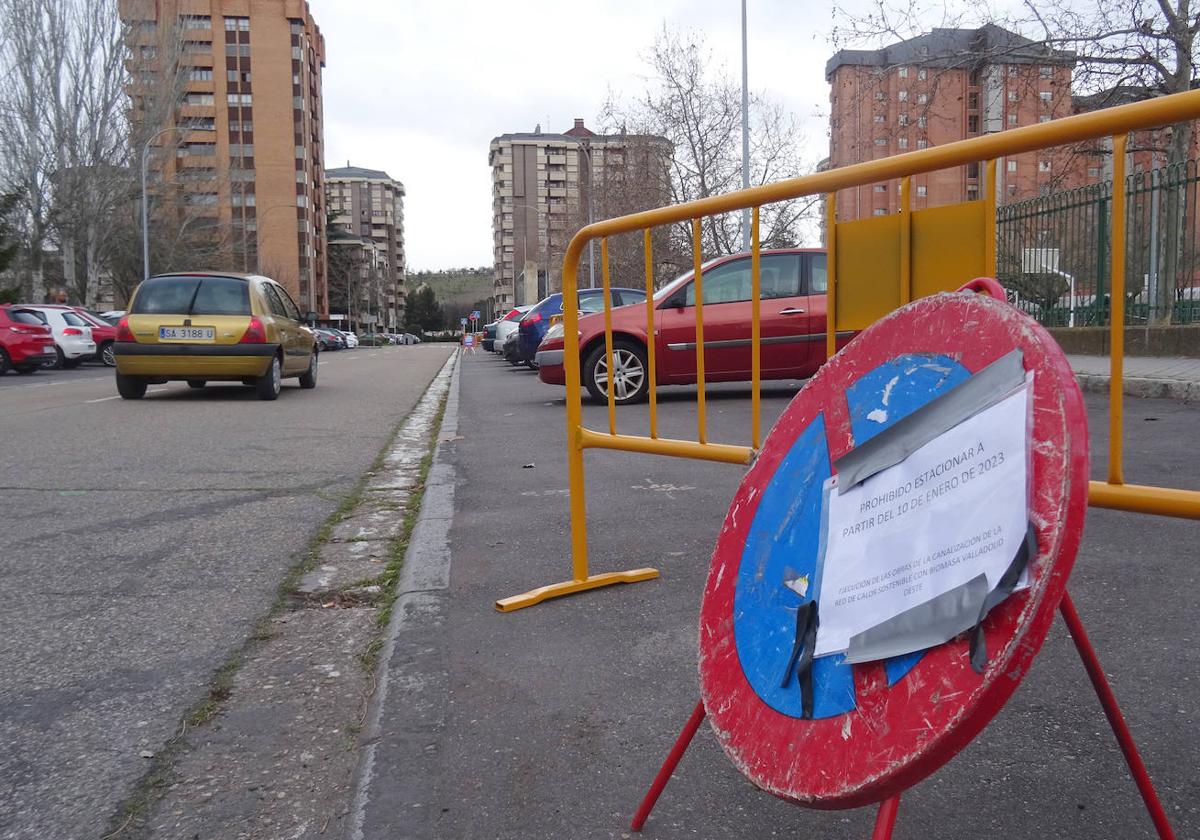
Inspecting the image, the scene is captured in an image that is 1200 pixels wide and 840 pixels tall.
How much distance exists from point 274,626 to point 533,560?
1.07 metres

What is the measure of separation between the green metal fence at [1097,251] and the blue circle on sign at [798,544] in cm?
865

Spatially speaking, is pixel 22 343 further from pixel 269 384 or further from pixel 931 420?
pixel 931 420

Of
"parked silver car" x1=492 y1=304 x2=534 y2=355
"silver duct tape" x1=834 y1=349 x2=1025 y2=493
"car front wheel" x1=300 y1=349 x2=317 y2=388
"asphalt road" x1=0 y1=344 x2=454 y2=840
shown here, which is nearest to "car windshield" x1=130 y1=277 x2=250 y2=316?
"car front wheel" x1=300 y1=349 x2=317 y2=388

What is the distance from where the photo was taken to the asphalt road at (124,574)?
225 centimetres

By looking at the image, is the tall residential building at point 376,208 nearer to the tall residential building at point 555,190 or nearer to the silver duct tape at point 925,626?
the tall residential building at point 555,190

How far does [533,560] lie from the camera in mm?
3895

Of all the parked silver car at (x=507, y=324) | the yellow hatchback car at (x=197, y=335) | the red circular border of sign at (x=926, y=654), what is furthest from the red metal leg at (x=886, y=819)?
the parked silver car at (x=507, y=324)

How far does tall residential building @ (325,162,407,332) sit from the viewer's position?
160 meters

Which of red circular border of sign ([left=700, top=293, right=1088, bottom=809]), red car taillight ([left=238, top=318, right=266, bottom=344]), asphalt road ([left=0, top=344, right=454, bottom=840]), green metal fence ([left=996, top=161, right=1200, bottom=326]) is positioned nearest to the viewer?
red circular border of sign ([left=700, top=293, right=1088, bottom=809])

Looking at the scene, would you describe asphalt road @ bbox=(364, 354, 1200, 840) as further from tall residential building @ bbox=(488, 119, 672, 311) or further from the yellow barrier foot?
tall residential building @ bbox=(488, 119, 672, 311)

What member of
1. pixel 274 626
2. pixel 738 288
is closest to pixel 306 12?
pixel 738 288

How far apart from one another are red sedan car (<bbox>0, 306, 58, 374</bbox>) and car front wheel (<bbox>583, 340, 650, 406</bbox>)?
14.9m

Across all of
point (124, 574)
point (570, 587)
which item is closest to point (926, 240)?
point (570, 587)

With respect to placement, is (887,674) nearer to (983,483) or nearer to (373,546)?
(983,483)
